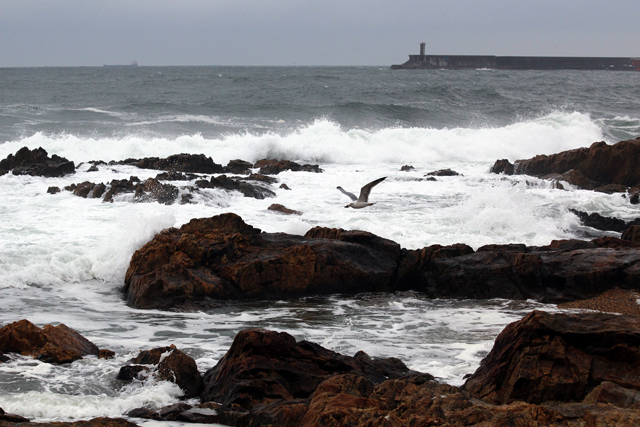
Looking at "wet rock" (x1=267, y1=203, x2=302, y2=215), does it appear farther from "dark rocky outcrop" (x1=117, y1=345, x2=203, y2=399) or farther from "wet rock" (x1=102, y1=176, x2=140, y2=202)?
"dark rocky outcrop" (x1=117, y1=345, x2=203, y2=399)

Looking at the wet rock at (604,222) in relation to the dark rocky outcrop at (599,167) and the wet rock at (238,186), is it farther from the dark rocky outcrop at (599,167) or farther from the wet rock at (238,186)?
the wet rock at (238,186)

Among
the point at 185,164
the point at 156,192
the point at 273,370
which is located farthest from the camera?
the point at 185,164

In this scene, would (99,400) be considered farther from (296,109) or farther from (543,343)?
(296,109)

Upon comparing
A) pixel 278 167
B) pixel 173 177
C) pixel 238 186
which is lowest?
pixel 238 186

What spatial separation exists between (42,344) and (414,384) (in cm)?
366

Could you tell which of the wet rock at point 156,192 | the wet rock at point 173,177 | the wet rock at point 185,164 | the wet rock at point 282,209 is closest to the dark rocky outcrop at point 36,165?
the wet rock at point 185,164

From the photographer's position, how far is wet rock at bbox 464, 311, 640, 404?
470 centimetres

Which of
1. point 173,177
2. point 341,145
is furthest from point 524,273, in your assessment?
point 341,145

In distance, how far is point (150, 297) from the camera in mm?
8250

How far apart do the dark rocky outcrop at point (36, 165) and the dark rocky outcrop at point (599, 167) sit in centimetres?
1337

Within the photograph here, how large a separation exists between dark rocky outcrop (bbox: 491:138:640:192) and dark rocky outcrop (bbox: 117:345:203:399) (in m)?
13.2

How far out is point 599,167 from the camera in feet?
55.4

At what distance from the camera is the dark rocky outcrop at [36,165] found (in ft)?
56.5

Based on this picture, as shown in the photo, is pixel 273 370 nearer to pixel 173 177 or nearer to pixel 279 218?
pixel 279 218
